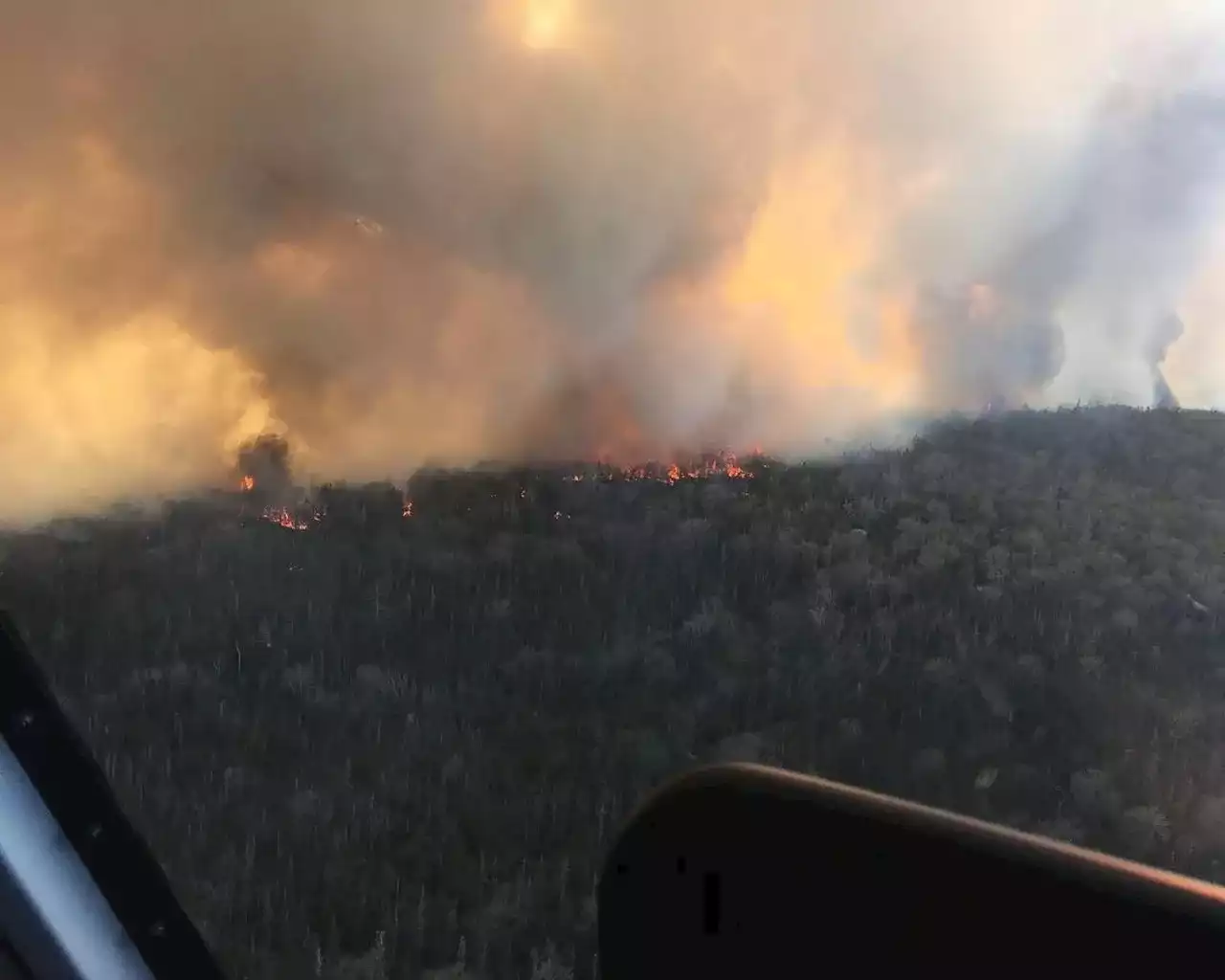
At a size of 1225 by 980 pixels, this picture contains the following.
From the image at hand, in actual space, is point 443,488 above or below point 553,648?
above

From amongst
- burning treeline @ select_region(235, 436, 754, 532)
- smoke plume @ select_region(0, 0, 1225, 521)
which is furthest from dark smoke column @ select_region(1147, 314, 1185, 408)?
burning treeline @ select_region(235, 436, 754, 532)

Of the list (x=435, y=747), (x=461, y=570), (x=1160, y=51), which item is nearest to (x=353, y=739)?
(x=435, y=747)

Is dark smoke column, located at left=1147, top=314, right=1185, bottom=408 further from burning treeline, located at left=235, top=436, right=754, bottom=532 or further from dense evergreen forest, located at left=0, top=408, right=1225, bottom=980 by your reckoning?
burning treeline, located at left=235, top=436, right=754, bottom=532

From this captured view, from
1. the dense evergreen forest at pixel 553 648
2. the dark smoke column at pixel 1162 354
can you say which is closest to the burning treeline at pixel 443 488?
the dense evergreen forest at pixel 553 648

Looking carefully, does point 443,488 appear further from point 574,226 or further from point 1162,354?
point 1162,354

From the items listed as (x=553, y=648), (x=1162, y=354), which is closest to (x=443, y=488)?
A: (x=553, y=648)

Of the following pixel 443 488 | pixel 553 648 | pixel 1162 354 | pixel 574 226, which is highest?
pixel 574 226
